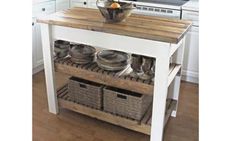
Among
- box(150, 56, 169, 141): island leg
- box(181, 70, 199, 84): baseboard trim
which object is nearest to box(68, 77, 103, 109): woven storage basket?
box(150, 56, 169, 141): island leg

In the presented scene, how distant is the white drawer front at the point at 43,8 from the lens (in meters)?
3.00

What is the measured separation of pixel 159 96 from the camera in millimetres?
1863

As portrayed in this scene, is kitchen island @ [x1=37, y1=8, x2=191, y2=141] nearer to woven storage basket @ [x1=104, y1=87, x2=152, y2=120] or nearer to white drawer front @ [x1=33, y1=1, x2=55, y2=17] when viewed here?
woven storage basket @ [x1=104, y1=87, x2=152, y2=120]

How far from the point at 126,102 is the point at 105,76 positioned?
278 mm

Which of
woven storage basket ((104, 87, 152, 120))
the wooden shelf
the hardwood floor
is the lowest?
the hardwood floor

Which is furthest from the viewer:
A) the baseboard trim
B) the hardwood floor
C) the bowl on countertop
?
the baseboard trim

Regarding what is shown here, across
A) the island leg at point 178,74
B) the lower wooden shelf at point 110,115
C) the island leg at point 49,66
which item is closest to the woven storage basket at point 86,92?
the lower wooden shelf at point 110,115

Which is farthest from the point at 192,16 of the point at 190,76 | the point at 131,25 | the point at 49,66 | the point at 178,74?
the point at 49,66

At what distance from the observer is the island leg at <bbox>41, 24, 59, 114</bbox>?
220 cm
